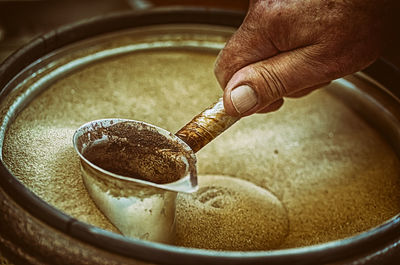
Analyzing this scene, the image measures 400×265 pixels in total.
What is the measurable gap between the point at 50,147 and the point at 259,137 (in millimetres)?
455

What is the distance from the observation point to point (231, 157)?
0.94m

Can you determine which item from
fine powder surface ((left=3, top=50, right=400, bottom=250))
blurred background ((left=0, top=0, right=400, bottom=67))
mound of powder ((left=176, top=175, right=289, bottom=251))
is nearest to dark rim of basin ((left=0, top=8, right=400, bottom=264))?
fine powder surface ((left=3, top=50, right=400, bottom=250))

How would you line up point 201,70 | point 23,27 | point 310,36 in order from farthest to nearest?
point 23,27 → point 201,70 → point 310,36

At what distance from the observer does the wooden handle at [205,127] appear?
0.68 m

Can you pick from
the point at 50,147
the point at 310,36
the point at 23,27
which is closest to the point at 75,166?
the point at 50,147

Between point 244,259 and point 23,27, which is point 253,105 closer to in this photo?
point 244,259

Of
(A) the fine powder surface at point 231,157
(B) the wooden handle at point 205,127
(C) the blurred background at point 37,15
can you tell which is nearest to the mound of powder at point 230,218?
(A) the fine powder surface at point 231,157

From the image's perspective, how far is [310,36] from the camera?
72 centimetres

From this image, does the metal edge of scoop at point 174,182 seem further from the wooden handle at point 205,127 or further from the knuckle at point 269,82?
the knuckle at point 269,82

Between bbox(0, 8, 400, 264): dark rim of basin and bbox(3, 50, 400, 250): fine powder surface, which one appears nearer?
bbox(0, 8, 400, 264): dark rim of basin

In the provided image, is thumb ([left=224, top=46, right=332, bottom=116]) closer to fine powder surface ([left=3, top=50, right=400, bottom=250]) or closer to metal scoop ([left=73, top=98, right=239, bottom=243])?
metal scoop ([left=73, top=98, right=239, bottom=243])

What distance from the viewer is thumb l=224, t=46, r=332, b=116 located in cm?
71

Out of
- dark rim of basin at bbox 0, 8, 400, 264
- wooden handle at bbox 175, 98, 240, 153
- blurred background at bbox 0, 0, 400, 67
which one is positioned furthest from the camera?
blurred background at bbox 0, 0, 400, 67

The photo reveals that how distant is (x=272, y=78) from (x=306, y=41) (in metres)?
0.08
